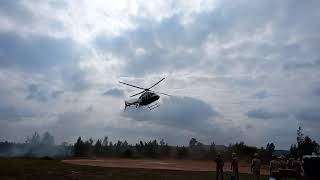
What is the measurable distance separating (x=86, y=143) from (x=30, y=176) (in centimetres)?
7780

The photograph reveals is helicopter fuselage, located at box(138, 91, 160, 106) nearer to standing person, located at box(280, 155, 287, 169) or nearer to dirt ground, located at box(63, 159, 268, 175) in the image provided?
dirt ground, located at box(63, 159, 268, 175)

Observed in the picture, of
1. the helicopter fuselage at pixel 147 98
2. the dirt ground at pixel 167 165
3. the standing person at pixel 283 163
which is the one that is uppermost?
the helicopter fuselage at pixel 147 98

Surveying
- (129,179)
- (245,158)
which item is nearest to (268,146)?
(245,158)

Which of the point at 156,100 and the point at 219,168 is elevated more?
the point at 156,100

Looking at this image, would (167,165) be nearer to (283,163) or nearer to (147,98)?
(147,98)

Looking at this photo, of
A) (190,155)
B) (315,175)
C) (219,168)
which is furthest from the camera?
(190,155)

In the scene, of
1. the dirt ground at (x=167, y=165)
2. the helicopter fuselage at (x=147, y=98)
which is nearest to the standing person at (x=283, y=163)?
the dirt ground at (x=167, y=165)

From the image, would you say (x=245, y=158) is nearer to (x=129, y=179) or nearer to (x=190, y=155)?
(x=190, y=155)

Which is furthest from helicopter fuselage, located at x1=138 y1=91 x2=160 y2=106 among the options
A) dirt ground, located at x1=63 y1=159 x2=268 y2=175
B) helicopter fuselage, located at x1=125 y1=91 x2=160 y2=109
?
dirt ground, located at x1=63 y1=159 x2=268 y2=175

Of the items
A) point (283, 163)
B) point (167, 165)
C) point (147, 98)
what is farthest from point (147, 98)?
point (283, 163)

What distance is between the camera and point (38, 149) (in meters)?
135

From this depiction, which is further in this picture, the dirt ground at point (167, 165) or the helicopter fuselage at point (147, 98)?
the helicopter fuselage at point (147, 98)

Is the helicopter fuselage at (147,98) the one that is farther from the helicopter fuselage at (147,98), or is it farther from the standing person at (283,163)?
the standing person at (283,163)

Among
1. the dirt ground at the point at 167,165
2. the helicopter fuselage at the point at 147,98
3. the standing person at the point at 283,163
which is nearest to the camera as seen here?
the standing person at the point at 283,163
